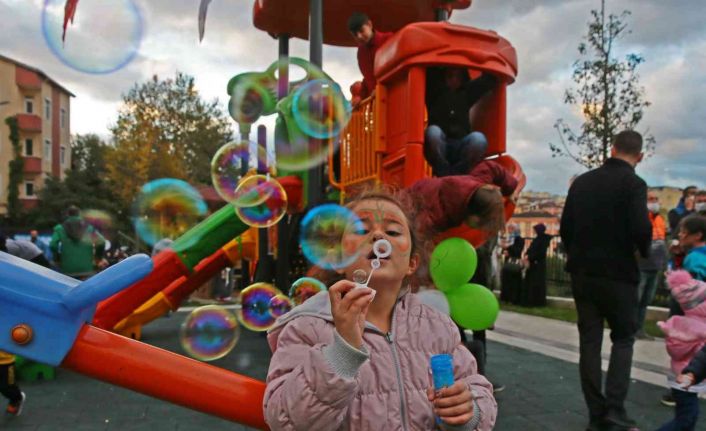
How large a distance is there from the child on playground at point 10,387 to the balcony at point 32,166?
38143 mm

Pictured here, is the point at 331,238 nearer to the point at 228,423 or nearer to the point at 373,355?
the point at 373,355

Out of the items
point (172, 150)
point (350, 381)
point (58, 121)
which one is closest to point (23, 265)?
point (350, 381)

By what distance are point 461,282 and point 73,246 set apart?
5.37 metres

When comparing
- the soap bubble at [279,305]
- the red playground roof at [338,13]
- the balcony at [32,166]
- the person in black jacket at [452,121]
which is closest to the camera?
the soap bubble at [279,305]

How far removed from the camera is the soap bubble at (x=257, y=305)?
4203mm

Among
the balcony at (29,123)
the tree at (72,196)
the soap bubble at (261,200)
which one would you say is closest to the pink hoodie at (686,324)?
the soap bubble at (261,200)

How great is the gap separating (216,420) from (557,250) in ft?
32.3

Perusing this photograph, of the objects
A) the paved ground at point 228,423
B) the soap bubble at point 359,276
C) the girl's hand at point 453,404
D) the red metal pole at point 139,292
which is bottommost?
the paved ground at point 228,423

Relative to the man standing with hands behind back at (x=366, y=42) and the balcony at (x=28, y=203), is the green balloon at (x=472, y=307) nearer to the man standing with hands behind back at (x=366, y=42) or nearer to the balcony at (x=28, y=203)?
the man standing with hands behind back at (x=366, y=42)

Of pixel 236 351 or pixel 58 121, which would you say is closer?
pixel 236 351

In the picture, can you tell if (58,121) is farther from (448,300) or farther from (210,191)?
(448,300)

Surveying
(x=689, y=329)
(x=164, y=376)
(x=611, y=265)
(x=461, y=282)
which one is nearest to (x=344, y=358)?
(x=164, y=376)

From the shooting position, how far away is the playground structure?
1.30 metres

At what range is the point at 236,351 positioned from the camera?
6.19 metres
